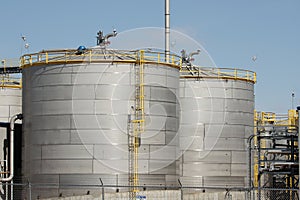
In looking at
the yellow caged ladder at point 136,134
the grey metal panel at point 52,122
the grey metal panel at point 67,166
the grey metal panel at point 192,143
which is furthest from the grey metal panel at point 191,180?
the grey metal panel at point 52,122

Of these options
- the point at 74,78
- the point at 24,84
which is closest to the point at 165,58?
the point at 74,78

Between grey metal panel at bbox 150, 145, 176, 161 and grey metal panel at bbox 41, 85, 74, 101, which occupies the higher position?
grey metal panel at bbox 41, 85, 74, 101

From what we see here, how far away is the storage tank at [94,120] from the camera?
34469 mm

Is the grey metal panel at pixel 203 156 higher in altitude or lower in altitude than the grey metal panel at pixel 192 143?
lower

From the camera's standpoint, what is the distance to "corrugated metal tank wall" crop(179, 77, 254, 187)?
4188 cm

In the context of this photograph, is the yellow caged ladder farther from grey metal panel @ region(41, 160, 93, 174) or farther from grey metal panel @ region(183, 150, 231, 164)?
grey metal panel @ region(183, 150, 231, 164)

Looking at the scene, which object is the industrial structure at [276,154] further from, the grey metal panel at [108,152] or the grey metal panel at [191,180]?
the grey metal panel at [108,152]

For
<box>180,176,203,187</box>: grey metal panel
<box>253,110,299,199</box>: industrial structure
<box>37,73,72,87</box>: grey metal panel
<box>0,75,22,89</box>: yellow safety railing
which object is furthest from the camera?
<box>0,75,22,89</box>: yellow safety railing

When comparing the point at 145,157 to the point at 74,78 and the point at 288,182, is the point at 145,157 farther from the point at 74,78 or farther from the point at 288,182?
the point at 288,182

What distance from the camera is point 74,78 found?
116 ft

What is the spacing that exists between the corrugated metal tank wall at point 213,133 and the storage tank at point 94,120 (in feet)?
18.0

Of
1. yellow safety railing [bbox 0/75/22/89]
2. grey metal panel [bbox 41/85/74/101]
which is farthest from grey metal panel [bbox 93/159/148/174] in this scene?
yellow safety railing [bbox 0/75/22/89]

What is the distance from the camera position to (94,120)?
3456cm

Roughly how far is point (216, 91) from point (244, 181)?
234 inches
